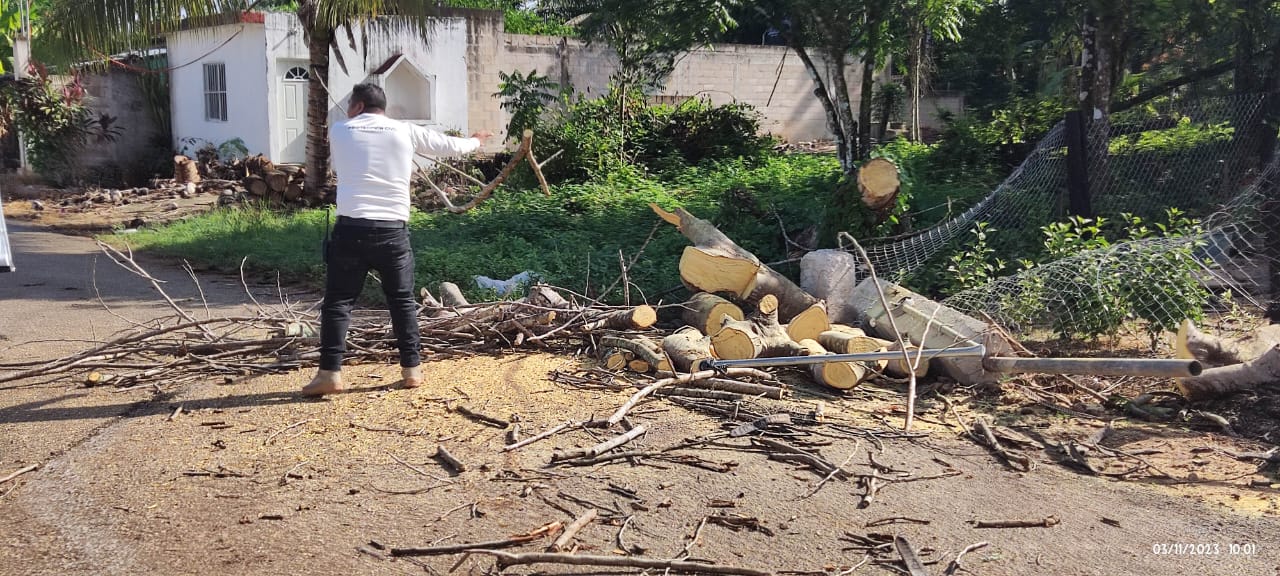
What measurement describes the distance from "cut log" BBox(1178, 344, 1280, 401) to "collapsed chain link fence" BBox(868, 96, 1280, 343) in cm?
107

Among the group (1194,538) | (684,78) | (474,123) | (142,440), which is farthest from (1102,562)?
(684,78)

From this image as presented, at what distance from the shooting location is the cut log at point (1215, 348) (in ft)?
18.3

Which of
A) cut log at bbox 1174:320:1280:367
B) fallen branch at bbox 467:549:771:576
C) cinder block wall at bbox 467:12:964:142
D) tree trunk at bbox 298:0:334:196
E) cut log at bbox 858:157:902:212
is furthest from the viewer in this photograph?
cinder block wall at bbox 467:12:964:142

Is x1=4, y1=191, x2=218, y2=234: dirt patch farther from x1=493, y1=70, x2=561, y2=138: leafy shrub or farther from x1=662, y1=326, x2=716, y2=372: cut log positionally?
x1=662, y1=326, x2=716, y2=372: cut log

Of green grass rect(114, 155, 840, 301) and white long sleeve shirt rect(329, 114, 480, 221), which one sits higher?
white long sleeve shirt rect(329, 114, 480, 221)

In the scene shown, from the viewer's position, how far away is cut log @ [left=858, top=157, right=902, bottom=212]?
8438 mm

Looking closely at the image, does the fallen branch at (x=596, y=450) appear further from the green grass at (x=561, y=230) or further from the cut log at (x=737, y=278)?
the green grass at (x=561, y=230)

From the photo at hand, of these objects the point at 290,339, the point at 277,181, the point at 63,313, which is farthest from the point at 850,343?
the point at 277,181

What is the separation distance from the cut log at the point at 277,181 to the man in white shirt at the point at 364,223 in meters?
10.3

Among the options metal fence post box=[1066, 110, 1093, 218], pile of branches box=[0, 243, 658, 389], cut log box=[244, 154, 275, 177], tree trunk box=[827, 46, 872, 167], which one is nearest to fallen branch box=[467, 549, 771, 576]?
pile of branches box=[0, 243, 658, 389]

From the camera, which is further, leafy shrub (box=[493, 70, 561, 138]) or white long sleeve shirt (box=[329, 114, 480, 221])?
leafy shrub (box=[493, 70, 561, 138])

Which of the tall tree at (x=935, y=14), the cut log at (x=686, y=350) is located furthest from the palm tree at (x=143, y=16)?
the cut log at (x=686, y=350)

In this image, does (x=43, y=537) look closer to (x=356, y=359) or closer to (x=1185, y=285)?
(x=356, y=359)
